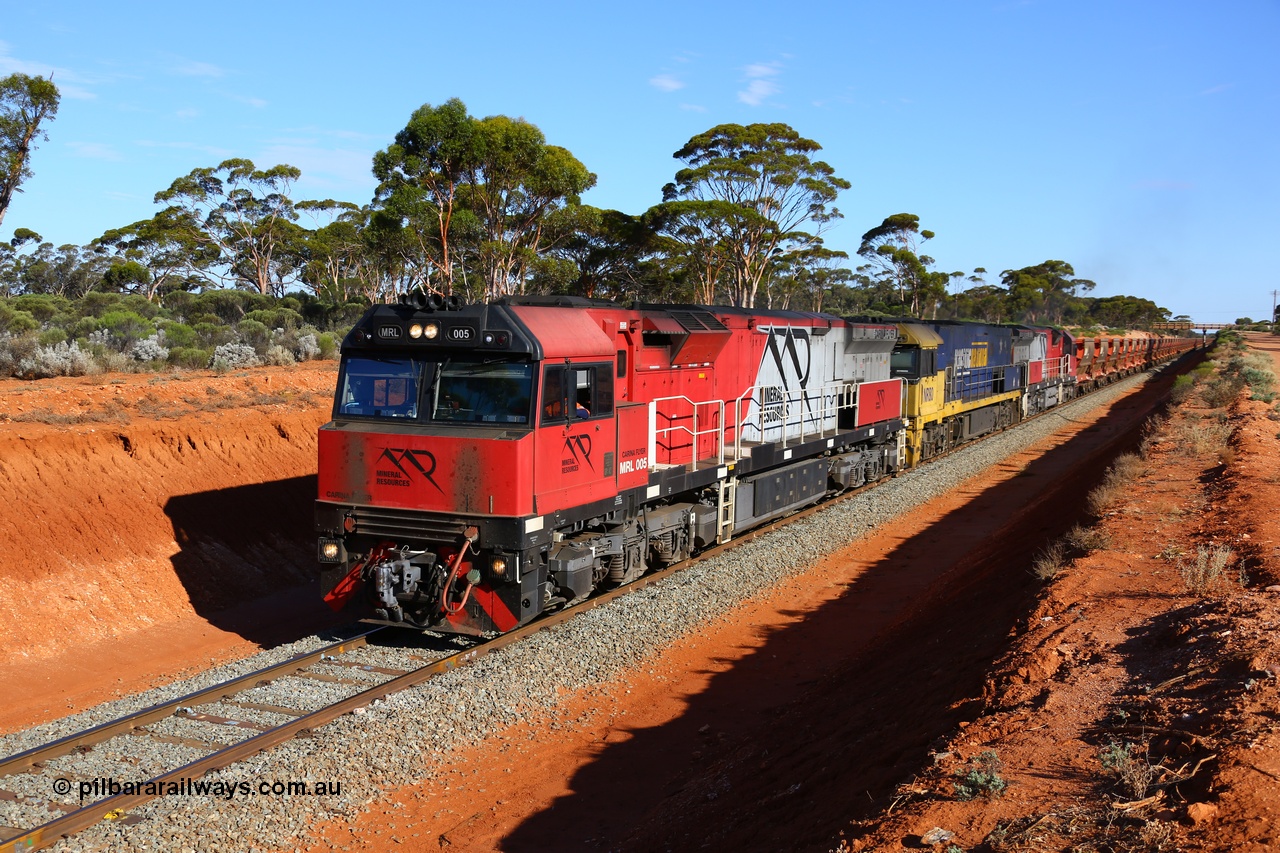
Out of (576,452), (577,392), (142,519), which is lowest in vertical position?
(142,519)

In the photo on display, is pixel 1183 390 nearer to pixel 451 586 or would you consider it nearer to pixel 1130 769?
pixel 451 586

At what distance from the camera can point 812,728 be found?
8.19 meters

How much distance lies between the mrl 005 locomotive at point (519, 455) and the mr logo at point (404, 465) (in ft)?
0.05

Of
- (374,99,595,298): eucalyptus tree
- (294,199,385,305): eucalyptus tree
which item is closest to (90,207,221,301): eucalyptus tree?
(294,199,385,305): eucalyptus tree

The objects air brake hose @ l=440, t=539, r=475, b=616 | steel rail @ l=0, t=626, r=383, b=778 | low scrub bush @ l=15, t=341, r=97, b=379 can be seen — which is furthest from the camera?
low scrub bush @ l=15, t=341, r=97, b=379

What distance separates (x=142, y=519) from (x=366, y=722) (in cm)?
818

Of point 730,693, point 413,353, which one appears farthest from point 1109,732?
point 413,353

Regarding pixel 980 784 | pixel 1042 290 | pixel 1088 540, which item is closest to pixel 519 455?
pixel 980 784

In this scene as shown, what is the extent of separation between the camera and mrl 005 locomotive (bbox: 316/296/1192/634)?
398 inches

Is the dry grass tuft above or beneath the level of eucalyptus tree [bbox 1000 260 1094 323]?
beneath

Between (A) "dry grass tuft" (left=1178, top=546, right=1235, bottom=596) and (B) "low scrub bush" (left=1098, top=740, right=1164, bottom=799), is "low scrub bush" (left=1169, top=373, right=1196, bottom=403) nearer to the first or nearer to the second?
(A) "dry grass tuft" (left=1178, top=546, right=1235, bottom=596)

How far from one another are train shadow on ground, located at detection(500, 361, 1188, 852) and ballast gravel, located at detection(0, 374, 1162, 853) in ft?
3.65

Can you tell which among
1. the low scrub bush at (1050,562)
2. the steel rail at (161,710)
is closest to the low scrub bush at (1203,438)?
the low scrub bush at (1050,562)

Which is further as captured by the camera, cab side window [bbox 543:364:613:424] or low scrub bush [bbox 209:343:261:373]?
low scrub bush [bbox 209:343:261:373]
